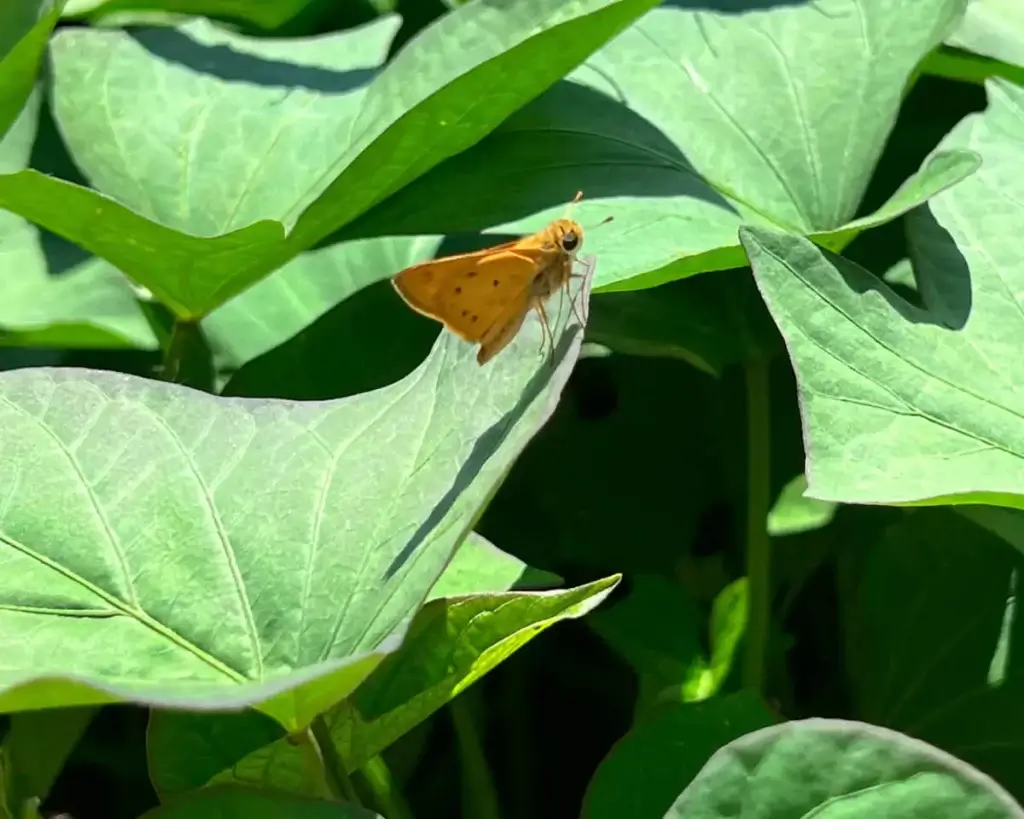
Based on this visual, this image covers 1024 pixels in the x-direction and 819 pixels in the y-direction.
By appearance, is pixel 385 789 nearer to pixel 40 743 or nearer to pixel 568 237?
pixel 40 743

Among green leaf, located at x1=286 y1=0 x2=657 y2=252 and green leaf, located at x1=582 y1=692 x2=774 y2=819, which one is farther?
green leaf, located at x1=286 y1=0 x2=657 y2=252

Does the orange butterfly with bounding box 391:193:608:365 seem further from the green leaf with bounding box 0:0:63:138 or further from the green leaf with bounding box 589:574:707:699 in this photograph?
the green leaf with bounding box 0:0:63:138

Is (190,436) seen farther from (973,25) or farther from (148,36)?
(973,25)

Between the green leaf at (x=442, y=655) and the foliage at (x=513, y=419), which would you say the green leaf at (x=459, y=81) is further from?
the green leaf at (x=442, y=655)

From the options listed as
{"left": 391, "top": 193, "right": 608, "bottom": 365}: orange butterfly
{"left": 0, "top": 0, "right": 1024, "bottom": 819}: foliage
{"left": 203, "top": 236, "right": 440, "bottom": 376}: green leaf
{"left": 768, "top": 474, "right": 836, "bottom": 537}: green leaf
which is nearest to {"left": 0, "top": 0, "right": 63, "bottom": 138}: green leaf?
{"left": 0, "top": 0, "right": 1024, "bottom": 819}: foliage

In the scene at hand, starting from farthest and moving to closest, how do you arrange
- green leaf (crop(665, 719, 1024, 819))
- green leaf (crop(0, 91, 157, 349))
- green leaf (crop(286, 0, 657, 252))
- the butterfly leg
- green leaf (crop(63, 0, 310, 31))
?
green leaf (crop(63, 0, 310, 31)), green leaf (crop(0, 91, 157, 349)), green leaf (crop(286, 0, 657, 252)), the butterfly leg, green leaf (crop(665, 719, 1024, 819))

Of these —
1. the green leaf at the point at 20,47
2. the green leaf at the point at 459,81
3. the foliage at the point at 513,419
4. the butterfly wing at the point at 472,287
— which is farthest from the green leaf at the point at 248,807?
the green leaf at the point at 20,47
